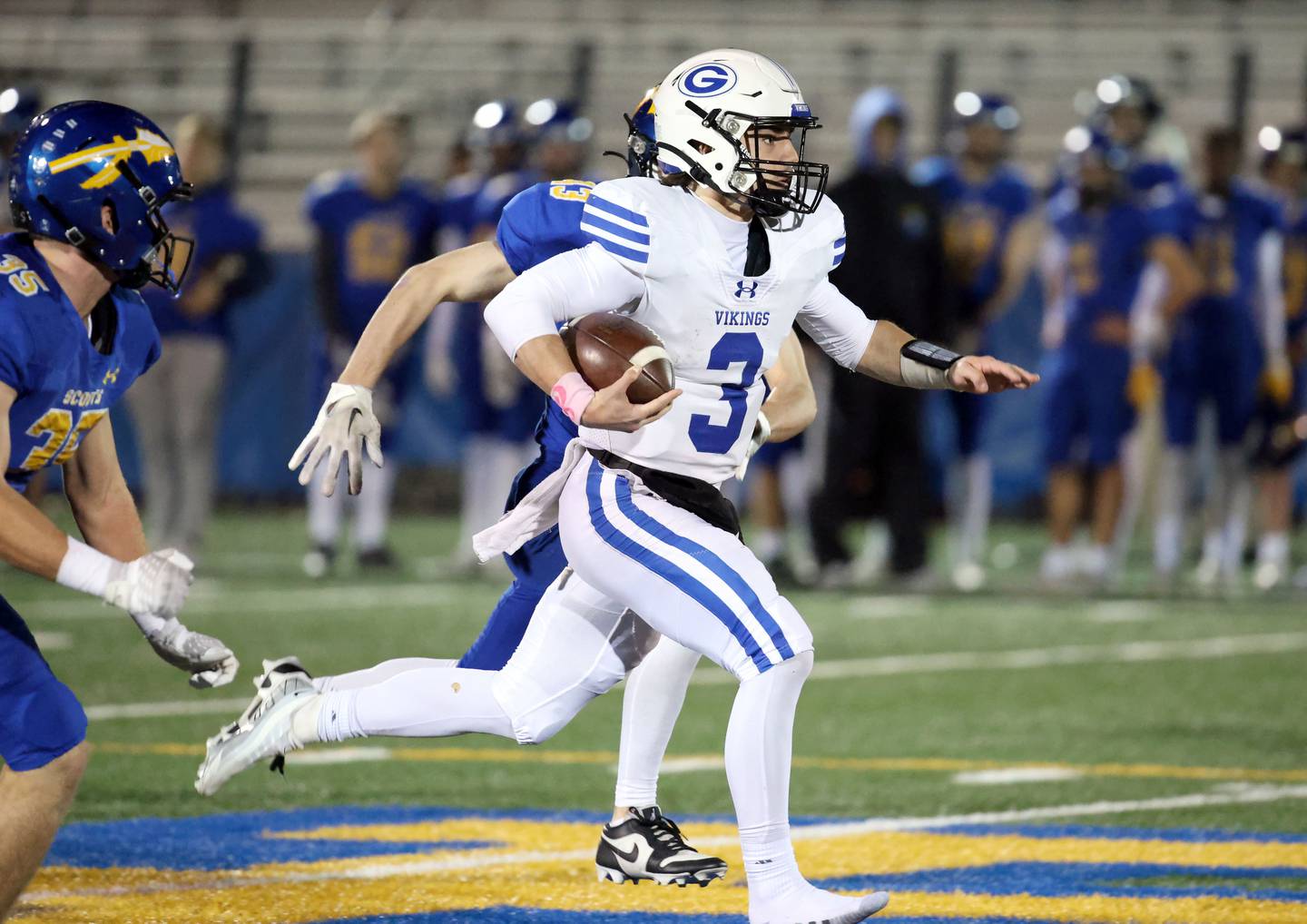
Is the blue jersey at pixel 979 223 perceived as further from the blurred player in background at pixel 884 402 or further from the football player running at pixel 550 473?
the football player running at pixel 550 473

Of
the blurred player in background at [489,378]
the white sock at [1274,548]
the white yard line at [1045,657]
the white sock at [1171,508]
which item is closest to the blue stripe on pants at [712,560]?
the white yard line at [1045,657]

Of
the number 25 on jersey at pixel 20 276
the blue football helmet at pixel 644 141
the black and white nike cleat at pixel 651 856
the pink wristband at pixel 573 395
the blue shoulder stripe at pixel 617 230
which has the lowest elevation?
the black and white nike cleat at pixel 651 856

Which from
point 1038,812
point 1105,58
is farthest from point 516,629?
point 1105,58

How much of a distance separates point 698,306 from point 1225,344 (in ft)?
23.8

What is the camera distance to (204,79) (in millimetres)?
18516

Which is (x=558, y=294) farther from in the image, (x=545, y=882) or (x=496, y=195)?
(x=496, y=195)

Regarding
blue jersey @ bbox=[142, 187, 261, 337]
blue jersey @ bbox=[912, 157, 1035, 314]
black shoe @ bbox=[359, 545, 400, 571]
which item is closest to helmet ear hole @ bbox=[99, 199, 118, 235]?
blue jersey @ bbox=[142, 187, 261, 337]

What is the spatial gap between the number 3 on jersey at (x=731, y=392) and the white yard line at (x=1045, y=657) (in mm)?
3435

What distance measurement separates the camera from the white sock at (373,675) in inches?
165

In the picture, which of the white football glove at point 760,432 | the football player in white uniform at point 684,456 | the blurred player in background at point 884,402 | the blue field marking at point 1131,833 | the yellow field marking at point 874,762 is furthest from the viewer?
the blurred player in background at point 884,402

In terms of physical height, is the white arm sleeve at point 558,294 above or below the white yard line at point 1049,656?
above

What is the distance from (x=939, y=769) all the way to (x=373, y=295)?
18.3ft

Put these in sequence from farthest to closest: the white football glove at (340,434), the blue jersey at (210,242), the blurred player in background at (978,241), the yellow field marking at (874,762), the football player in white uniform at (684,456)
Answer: the blurred player in background at (978,241), the blue jersey at (210,242), the yellow field marking at (874,762), the white football glove at (340,434), the football player in white uniform at (684,456)

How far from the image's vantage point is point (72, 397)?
3727 mm
